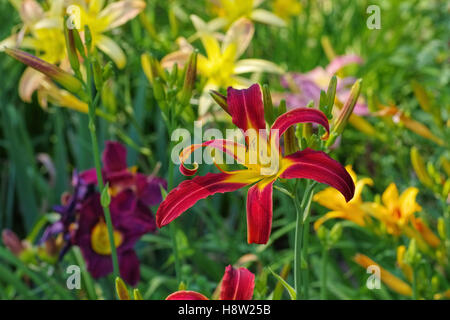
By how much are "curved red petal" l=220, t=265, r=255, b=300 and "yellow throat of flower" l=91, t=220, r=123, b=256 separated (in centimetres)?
41

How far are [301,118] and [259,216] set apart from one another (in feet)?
0.46

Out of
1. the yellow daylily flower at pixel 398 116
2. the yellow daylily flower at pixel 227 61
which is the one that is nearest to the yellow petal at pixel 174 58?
the yellow daylily flower at pixel 227 61

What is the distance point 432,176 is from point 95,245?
0.73 m

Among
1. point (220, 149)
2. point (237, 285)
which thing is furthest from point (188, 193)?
point (237, 285)

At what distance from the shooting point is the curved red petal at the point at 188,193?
754 millimetres

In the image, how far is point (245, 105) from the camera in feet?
2.64

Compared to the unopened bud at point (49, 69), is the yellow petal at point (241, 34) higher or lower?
higher

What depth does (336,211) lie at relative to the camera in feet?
4.11

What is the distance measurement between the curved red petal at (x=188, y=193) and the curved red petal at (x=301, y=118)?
0.35ft

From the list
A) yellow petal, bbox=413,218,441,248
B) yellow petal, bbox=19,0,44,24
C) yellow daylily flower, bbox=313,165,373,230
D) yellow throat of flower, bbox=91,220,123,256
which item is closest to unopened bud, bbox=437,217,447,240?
yellow petal, bbox=413,218,441,248

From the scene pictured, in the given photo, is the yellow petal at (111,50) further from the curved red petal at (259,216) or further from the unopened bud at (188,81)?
the curved red petal at (259,216)

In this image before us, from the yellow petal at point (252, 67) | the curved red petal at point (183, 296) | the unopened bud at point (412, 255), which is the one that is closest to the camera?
the curved red petal at point (183, 296)

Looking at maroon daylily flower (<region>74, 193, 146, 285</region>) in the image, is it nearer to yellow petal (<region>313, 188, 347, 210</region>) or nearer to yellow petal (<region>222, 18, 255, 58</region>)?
yellow petal (<region>313, 188, 347, 210</region>)
